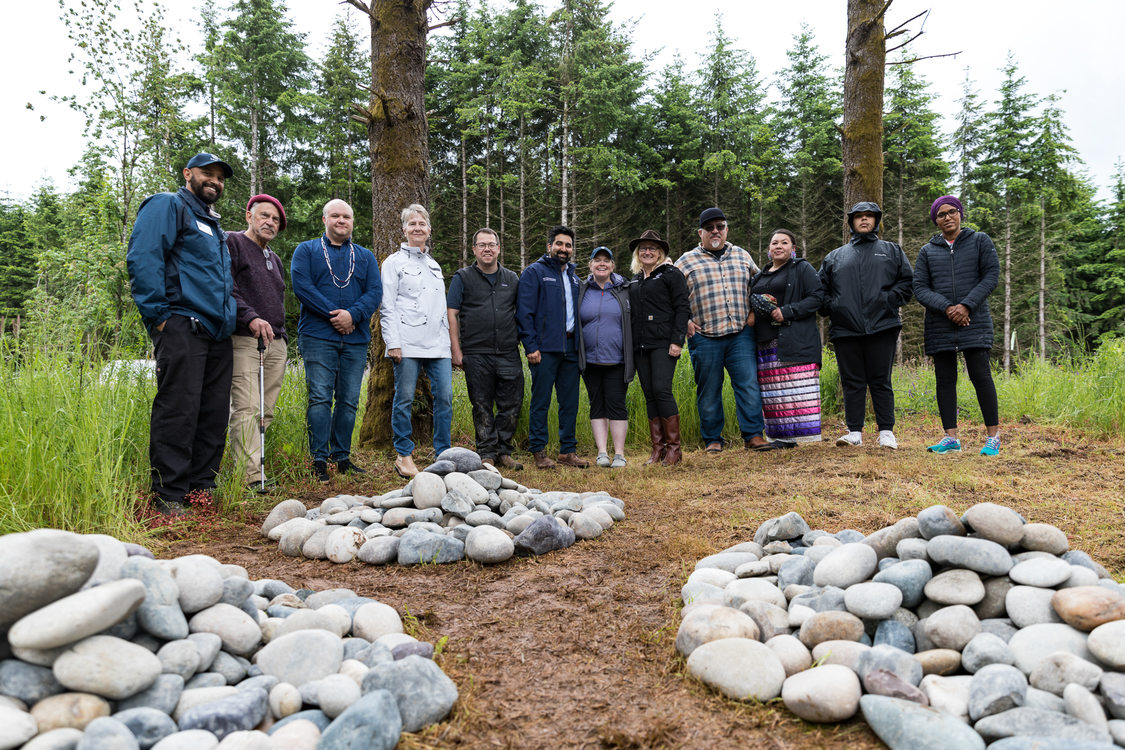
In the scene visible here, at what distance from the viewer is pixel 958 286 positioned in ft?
15.9

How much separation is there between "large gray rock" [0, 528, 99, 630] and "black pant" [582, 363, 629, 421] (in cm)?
430

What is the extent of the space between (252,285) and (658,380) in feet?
10.7

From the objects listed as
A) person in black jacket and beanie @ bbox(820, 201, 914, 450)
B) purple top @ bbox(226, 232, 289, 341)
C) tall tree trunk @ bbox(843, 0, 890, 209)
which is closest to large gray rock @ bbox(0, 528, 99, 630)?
purple top @ bbox(226, 232, 289, 341)

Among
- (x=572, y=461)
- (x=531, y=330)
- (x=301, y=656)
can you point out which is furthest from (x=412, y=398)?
(x=301, y=656)

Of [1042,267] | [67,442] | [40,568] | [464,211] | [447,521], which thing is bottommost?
[447,521]

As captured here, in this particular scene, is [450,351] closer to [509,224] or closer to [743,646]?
[743,646]

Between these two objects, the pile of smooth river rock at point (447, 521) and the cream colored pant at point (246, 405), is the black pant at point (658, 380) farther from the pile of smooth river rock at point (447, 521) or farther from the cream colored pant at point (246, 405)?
the cream colored pant at point (246, 405)

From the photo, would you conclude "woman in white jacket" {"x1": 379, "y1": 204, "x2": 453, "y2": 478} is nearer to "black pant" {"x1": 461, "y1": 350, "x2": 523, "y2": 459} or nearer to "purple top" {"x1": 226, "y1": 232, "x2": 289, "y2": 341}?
"black pant" {"x1": 461, "y1": 350, "x2": 523, "y2": 459}

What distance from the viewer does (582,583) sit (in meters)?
2.67

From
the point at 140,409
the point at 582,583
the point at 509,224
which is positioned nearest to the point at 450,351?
the point at 140,409

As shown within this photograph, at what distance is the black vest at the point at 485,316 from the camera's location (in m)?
5.28

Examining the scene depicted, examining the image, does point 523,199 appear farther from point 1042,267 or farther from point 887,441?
point 1042,267

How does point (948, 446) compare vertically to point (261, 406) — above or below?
below

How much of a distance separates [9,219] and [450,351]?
1750 inches
